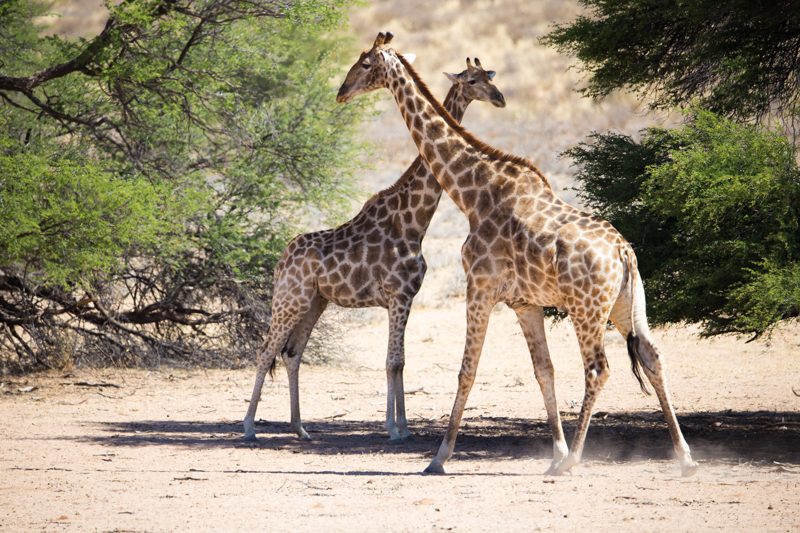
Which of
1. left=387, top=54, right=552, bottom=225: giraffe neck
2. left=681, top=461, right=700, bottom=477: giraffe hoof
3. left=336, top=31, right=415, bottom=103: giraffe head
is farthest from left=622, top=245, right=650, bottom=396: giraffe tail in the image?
left=336, top=31, right=415, bottom=103: giraffe head

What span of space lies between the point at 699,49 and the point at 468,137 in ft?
8.59

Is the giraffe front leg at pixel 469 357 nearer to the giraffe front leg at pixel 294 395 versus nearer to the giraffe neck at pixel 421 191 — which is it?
the giraffe neck at pixel 421 191

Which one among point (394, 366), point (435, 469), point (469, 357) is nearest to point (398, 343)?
point (394, 366)

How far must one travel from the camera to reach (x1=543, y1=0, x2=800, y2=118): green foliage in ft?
32.0

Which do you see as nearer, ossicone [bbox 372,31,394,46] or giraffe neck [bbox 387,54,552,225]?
giraffe neck [bbox 387,54,552,225]

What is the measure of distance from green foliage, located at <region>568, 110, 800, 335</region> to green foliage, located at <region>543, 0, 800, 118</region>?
0.45 m

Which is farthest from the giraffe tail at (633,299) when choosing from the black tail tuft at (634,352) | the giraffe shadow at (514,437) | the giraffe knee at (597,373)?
the giraffe shadow at (514,437)

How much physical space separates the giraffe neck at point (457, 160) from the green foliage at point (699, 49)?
2.17 m

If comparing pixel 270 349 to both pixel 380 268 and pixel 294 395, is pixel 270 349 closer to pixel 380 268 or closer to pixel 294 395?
pixel 294 395

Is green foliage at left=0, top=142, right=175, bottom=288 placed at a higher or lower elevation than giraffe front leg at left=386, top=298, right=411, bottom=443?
higher

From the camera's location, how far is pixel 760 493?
765 centimetres

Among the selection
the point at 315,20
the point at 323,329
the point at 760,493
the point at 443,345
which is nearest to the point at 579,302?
the point at 760,493

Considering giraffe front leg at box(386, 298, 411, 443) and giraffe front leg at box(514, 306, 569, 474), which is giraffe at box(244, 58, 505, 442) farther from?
giraffe front leg at box(514, 306, 569, 474)

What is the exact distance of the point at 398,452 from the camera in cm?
1008
